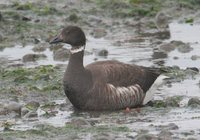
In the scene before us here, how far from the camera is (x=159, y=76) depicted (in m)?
16.6

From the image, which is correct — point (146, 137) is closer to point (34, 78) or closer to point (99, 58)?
point (34, 78)

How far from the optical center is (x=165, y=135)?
42.0ft

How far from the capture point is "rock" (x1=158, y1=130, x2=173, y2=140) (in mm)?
12650

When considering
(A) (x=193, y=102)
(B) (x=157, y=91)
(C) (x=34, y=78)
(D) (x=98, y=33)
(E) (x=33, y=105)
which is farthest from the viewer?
(D) (x=98, y=33)

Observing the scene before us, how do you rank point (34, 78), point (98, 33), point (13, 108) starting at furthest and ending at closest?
point (98, 33) < point (34, 78) < point (13, 108)

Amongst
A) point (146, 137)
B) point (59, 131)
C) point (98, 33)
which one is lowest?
point (59, 131)

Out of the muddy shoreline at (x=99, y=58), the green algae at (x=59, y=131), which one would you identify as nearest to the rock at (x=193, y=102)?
the muddy shoreline at (x=99, y=58)

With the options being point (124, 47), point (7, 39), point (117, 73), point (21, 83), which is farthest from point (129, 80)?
point (7, 39)

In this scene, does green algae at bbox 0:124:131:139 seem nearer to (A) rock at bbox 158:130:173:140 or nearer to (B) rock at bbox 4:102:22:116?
(A) rock at bbox 158:130:173:140

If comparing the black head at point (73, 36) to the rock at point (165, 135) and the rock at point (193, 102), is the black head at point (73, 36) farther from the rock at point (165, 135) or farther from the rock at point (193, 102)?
the rock at point (165, 135)

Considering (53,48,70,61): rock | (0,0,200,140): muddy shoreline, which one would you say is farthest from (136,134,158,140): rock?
(53,48,70,61): rock

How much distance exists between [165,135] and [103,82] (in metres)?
2.99

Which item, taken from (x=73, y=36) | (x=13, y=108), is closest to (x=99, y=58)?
(x=73, y=36)

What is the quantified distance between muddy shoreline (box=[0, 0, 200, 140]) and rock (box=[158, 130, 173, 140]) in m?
0.01
